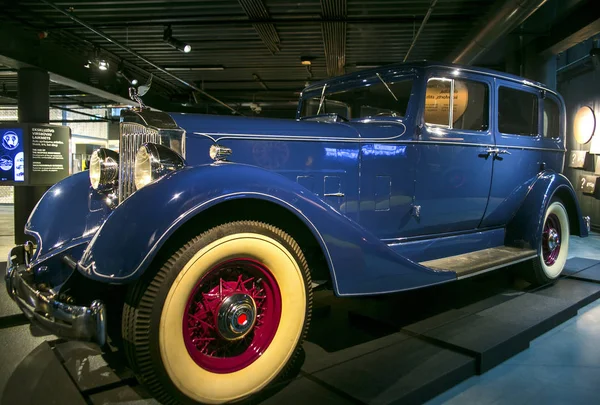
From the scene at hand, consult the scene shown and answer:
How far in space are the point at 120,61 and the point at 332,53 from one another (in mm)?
4071

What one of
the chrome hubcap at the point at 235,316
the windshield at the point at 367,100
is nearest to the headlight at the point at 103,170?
the chrome hubcap at the point at 235,316

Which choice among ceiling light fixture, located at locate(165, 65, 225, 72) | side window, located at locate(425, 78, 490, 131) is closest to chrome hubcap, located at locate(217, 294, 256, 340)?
side window, located at locate(425, 78, 490, 131)

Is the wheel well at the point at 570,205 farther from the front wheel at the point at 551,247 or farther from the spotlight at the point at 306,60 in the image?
the spotlight at the point at 306,60

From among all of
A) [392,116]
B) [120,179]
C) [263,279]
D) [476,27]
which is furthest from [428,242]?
[476,27]

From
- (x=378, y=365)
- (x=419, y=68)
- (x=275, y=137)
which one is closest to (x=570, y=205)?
(x=419, y=68)

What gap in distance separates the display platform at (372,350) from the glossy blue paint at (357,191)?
1.28ft

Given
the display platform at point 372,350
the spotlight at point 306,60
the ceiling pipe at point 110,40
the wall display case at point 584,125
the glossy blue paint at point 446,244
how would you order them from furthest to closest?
the spotlight at point 306,60 → the wall display case at point 584,125 → the ceiling pipe at point 110,40 → the glossy blue paint at point 446,244 → the display platform at point 372,350

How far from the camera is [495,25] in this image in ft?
17.1

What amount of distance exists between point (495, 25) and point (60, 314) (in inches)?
217

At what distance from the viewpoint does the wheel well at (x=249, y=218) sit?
1.82m

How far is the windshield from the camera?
10.1ft

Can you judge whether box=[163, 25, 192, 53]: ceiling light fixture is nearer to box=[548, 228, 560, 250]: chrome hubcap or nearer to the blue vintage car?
the blue vintage car

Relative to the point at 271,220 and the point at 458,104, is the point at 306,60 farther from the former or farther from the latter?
the point at 271,220

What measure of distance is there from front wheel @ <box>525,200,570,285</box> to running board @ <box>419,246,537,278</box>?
28 centimetres
